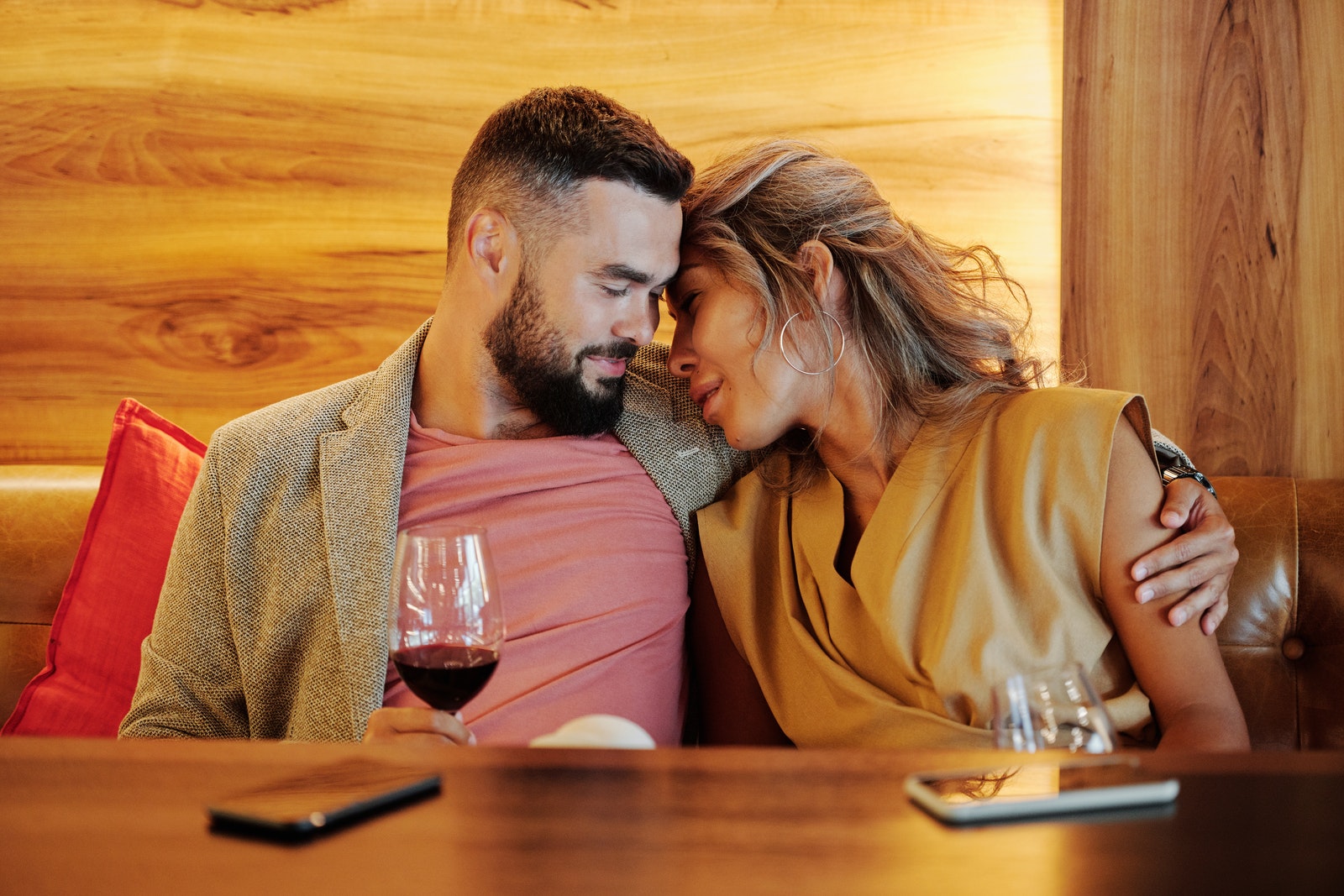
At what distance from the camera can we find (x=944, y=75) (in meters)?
1.91

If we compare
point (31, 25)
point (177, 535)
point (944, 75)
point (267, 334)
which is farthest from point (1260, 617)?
point (31, 25)

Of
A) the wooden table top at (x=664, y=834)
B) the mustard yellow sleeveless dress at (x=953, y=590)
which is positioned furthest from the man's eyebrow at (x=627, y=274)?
the wooden table top at (x=664, y=834)

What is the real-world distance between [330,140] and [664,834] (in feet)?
5.70

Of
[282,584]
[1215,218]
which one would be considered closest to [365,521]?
[282,584]

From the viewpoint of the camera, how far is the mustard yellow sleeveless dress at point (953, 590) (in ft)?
4.25

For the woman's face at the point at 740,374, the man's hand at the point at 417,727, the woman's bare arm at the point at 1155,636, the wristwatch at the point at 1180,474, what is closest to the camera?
the man's hand at the point at 417,727

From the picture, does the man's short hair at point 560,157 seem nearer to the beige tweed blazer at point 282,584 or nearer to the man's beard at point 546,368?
the man's beard at point 546,368

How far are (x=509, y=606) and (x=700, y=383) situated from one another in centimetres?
40

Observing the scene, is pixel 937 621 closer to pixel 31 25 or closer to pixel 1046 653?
pixel 1046 653

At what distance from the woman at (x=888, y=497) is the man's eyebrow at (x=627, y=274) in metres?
0.07

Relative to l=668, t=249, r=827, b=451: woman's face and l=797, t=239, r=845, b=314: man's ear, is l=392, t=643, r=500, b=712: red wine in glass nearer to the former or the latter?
l=668, t=249, r=827, b=451: woman's face

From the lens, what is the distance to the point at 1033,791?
54 cm

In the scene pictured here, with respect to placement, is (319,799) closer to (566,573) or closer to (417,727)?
(417,727)

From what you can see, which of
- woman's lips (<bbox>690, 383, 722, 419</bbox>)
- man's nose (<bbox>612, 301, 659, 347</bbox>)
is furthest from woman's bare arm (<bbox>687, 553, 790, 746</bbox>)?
man's nose (<bbox>612, 301, 659, 347</bbox>)
